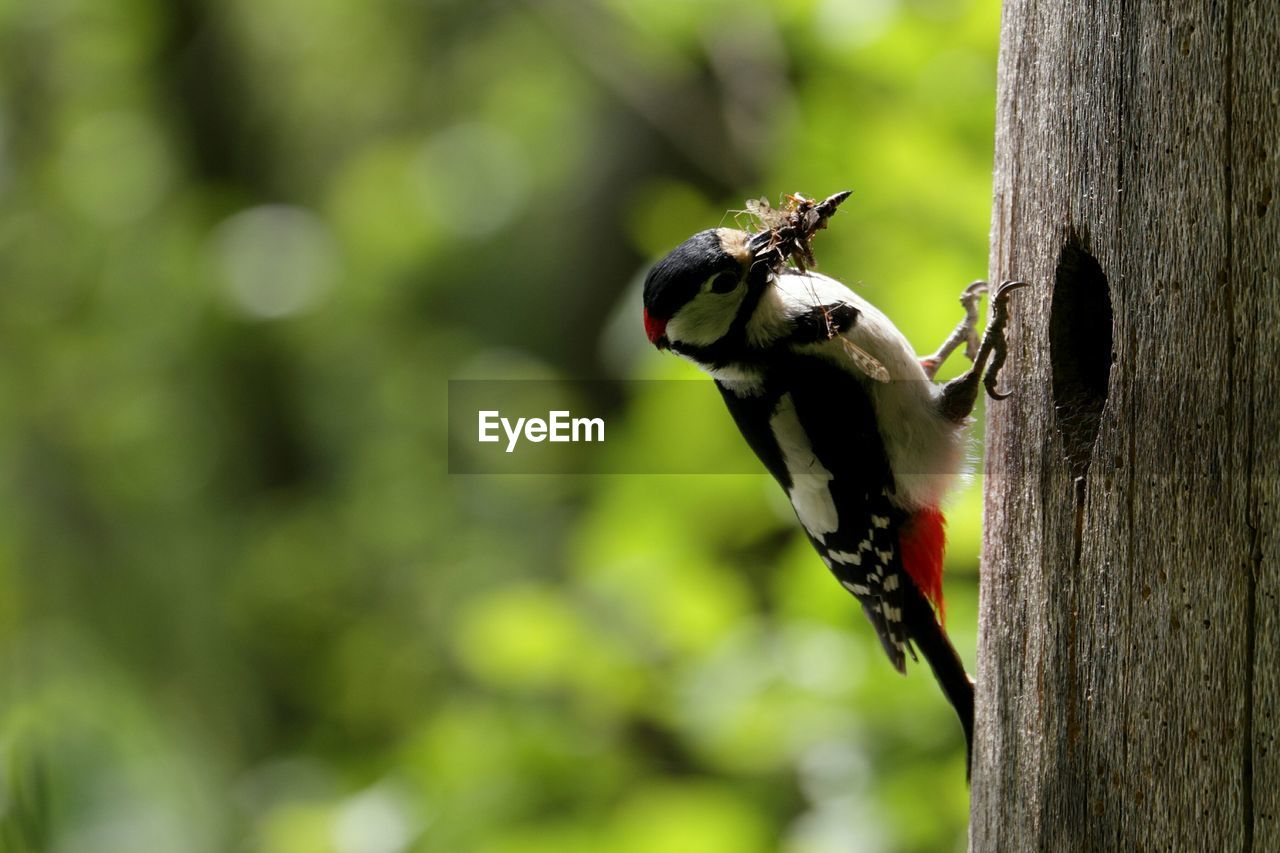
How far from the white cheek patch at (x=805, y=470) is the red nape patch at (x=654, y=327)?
261mm

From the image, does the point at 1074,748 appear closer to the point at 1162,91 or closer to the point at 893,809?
the point at 1162,91

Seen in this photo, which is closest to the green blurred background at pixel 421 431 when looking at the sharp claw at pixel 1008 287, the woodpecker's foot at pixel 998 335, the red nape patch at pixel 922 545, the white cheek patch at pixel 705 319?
the red nape patch at pixel 922 545

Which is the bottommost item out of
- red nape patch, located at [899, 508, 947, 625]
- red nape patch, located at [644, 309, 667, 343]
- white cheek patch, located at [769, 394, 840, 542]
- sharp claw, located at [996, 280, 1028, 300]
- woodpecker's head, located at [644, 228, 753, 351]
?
red nape patch, located at [899, 508, 947, 625]

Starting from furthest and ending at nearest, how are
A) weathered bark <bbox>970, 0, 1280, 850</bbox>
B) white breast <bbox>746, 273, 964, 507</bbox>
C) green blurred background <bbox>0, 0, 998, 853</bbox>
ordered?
green blurred background <bbox>0, 0, 998, 853</bbox> < white breast <bbox>746, 273, 964, 507</bbox> < weathered bark <bbox>970, 0, 1280, 850</bbox>

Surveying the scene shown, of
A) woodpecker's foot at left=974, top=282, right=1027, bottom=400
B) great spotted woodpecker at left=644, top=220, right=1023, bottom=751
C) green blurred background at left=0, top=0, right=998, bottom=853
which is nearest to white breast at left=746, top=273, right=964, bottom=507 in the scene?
great spotted woodpecker at left=644, top=220, right=1023, bottom=751

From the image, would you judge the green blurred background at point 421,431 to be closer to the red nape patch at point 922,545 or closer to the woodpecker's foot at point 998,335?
the red nape patch at point 922,545

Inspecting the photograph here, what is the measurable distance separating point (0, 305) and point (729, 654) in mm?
6092

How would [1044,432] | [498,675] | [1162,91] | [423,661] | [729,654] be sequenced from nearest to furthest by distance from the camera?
1. [1162,91]
2. [1044,432]
3. [729,654]
4. [498,675]
5. [423,661]

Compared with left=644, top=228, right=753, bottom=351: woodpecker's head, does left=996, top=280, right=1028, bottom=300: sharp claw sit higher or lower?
lower

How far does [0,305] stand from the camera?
7.56 meters

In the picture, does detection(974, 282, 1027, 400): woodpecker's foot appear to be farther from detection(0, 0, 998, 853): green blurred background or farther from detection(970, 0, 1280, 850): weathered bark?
detection(0, 0, 998, 853): green blurred background

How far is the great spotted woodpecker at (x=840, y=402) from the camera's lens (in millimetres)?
2174

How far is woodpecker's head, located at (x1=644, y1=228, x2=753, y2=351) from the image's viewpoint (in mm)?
2141

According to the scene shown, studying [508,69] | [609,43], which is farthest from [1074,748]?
[508,69]
